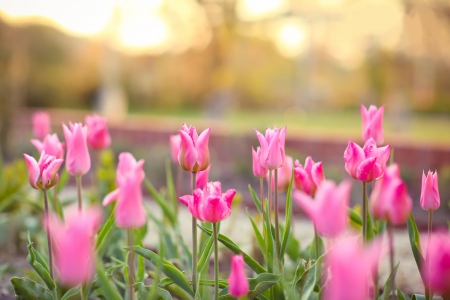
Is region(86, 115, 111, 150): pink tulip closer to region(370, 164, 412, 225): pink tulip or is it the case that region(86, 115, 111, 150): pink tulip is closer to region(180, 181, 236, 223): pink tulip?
region(180, 181, 236, 223): pink tulip

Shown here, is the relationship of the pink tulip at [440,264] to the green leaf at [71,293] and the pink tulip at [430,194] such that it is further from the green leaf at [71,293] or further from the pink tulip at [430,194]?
the green leaf at [71,293]

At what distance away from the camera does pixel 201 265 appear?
1488mm

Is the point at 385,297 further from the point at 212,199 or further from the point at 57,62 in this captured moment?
the point at 57,62

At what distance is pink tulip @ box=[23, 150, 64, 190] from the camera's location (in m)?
1.34

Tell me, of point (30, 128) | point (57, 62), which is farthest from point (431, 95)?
point (30, 128)

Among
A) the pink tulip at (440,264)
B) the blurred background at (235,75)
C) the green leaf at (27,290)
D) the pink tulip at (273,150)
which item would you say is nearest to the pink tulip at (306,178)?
Result: the pink tulip at (273,150)

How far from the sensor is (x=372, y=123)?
1548 mm

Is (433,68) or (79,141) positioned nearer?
(79,141)

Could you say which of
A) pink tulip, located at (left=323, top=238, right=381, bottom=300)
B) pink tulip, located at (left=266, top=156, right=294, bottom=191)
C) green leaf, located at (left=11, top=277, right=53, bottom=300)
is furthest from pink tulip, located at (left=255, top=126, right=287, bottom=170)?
green leaf, located at (left=11, top=277, right=53, bottom=300)

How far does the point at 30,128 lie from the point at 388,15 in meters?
10.9

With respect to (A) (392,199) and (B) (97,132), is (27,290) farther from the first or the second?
(A) (392,199)

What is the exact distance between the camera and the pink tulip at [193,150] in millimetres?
1301

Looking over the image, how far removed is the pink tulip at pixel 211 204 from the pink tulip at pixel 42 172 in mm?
424

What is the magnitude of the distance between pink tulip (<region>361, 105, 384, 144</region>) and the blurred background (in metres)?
3.34
